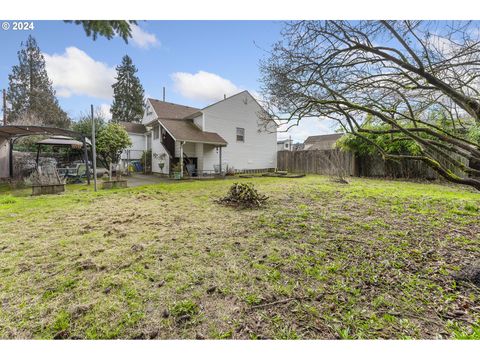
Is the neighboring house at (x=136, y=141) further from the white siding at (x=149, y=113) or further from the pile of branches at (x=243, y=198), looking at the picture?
the pile of branches at (x=243, y=198)

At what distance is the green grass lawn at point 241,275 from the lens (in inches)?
53.6

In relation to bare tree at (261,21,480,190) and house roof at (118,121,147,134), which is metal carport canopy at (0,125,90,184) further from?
bare tree at (261,21,480,190)

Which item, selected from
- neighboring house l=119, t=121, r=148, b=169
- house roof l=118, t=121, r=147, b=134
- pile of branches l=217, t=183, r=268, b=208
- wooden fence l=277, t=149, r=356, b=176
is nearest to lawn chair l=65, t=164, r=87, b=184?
neighboring house l=119, t=121, r=148, b=169

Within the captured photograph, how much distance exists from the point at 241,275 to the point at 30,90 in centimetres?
491

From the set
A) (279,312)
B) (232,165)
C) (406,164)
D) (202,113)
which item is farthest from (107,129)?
(406,164)

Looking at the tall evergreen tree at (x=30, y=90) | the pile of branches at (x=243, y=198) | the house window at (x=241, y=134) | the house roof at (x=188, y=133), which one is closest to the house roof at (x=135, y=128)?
the house roof at (x=188, y=133)

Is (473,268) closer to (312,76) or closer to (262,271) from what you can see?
(262,271)

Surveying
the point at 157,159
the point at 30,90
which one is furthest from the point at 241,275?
the point at 157,159

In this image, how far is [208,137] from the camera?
11.9m

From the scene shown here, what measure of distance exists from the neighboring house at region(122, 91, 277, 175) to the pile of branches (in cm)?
647

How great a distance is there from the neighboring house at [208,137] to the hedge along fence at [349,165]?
1.90m

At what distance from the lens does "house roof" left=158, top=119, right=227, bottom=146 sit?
10.9m

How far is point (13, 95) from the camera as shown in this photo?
3.97m

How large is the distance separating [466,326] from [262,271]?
1369mm
